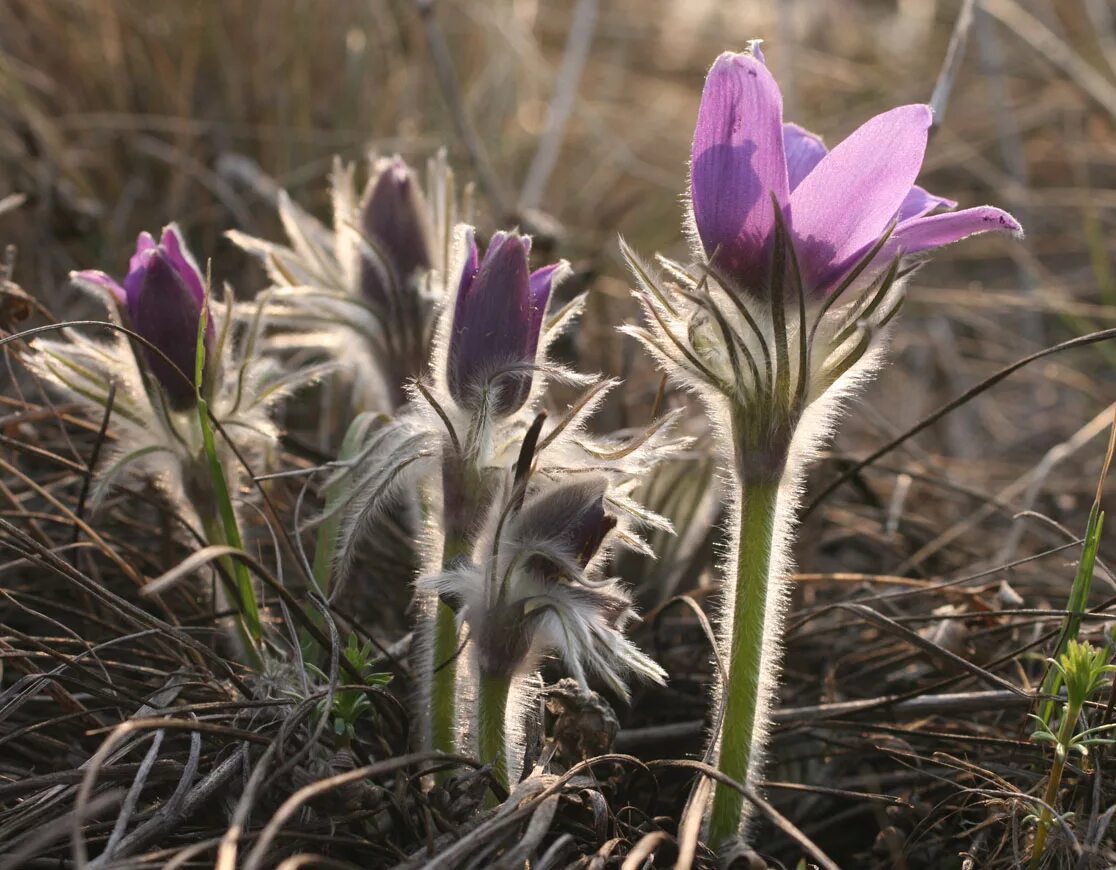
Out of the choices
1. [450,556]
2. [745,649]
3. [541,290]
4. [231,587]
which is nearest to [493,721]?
[450,556]

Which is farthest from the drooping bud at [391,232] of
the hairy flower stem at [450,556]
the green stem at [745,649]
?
the green stem at [745,649]

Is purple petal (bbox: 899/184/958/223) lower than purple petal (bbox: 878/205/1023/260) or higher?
higher

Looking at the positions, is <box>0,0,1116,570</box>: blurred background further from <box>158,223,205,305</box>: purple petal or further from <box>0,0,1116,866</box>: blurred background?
<box>158,223,205,305</box>: purple petal

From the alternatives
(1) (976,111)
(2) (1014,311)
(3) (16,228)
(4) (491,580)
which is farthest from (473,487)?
(1) (976,111)


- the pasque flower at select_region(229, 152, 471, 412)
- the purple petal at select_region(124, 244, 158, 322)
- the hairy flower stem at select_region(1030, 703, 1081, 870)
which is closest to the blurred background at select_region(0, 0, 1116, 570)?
the pasque flower at select_region(229, 152, 471, 412)

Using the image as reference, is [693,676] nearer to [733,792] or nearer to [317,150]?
[733,792]

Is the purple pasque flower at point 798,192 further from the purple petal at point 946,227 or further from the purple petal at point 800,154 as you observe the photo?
the purple petal at point 800,154
